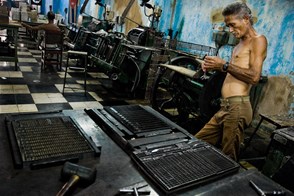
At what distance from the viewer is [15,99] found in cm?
380

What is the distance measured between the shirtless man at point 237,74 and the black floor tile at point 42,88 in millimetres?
3198

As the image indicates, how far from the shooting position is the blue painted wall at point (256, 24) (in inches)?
144

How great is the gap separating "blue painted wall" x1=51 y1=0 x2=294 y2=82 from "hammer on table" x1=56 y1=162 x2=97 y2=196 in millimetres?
3559

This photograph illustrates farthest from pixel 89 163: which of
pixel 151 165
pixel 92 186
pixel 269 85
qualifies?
pixel 269 85

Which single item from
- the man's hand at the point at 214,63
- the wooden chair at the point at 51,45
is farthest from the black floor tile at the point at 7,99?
the man's hand at the point at 214,63

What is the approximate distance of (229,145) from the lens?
6.95 ft

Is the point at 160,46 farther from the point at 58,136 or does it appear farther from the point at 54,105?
the point at 58,136

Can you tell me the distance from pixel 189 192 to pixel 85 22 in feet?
25.7

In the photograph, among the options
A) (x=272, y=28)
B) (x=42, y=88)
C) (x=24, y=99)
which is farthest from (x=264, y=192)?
(x=42, y=88)

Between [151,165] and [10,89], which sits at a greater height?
[151,165]

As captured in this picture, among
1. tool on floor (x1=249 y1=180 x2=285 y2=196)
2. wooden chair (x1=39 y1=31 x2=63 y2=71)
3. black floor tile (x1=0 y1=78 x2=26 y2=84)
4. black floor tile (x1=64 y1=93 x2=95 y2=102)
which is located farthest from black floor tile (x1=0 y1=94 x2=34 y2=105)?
tool on floor (x1=249 y1=180 x2=285 y2=196)

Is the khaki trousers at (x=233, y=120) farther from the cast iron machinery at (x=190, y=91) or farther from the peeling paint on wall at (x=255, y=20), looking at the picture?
the peeling paint on wall at (x=255, y=20)

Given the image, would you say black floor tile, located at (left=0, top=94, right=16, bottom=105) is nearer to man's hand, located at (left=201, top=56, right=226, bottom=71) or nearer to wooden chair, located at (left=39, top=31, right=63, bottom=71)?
wooden chair, located at (left=39, top=31, right=63, bottom=71)

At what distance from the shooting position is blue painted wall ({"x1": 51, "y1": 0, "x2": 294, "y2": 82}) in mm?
3668
